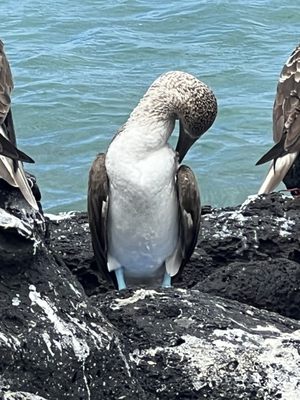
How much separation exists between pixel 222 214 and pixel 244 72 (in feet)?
31.9

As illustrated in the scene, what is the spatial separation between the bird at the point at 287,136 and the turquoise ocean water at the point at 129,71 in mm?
4732

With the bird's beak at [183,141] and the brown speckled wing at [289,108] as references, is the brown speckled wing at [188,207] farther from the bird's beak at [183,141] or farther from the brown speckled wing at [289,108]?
the brown speckled wing at [289,108]

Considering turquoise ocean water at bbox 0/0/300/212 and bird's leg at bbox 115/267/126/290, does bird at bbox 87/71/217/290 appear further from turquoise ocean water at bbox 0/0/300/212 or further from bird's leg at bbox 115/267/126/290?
turquoise ocean water at bbox 0/0/300/212

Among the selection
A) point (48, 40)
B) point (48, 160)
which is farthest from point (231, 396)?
point (48, 40)

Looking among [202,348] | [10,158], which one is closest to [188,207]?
[10,158]

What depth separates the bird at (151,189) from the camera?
6.33m

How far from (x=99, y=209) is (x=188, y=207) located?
0.48m

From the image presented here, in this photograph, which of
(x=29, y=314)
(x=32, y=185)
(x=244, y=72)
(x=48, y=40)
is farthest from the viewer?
(x=48, y=40)

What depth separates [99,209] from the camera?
256 inches

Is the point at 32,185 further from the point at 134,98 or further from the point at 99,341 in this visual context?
the point at 134,98

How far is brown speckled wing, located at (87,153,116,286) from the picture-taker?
6422 millimetres

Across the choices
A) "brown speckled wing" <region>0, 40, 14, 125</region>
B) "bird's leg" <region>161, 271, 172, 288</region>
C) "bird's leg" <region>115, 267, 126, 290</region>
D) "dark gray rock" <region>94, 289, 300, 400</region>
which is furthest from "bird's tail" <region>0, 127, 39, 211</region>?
"bird's leg" <region>161, 271, 172, 288</region>

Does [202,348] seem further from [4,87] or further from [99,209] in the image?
[4,87]

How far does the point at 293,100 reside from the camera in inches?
289
